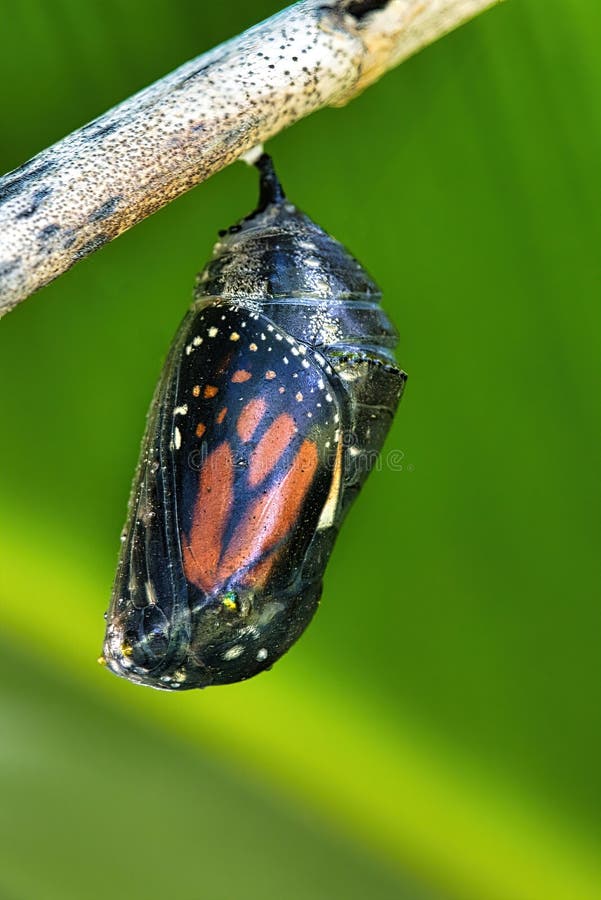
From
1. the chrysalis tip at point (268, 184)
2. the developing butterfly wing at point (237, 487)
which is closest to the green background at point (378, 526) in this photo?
the chrysalis tip at point (268, 184)

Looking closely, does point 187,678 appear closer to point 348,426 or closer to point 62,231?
point 348,426

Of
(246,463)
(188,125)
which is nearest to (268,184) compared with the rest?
(188,125)

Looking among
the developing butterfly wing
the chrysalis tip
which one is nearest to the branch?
the chrysalis tip

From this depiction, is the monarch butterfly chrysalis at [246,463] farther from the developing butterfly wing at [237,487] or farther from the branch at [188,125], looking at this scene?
the branch at [188,125]

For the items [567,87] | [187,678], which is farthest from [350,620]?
[567,87]

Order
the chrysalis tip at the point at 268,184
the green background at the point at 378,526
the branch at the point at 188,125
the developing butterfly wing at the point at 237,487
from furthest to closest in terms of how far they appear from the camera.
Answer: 1. the green background at the point at 378,526
2. the chrysalis tip at the point at 268,184
3. the developing butterfly wing at the point at 237,487
4. the branch at the point at 188,125

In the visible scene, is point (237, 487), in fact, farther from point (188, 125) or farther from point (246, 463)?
point (188, 125)
